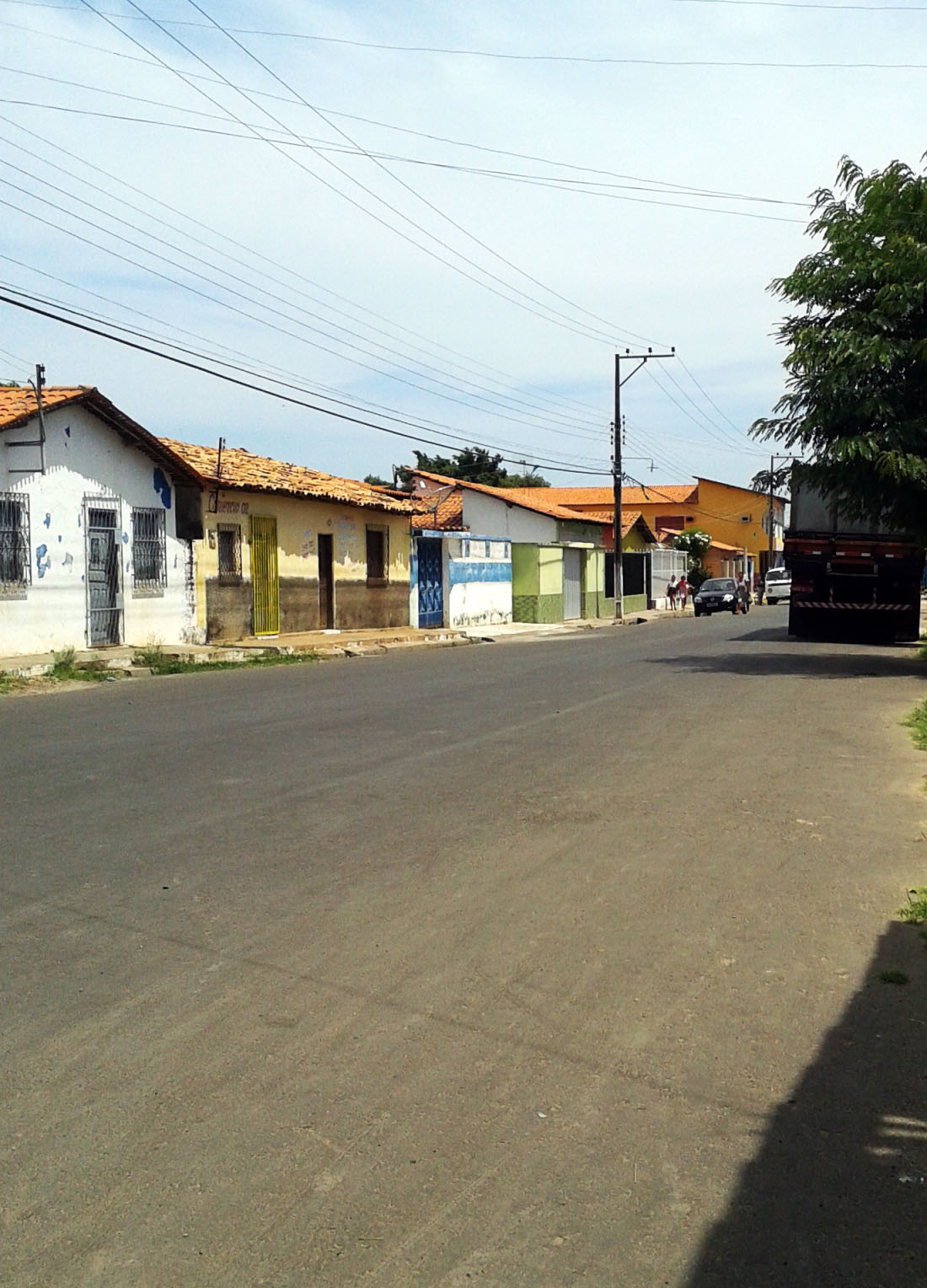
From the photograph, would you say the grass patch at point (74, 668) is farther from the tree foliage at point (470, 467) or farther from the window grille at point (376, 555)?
the tree foliage at point (470, 467)

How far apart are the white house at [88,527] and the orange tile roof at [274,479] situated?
106 centimetres

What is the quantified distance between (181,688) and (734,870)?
11905 mm

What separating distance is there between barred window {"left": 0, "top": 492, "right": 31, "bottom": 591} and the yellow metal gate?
275 inches

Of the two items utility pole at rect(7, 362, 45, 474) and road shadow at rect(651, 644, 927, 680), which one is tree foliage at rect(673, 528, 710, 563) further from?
utility pole at rect(7, 362, 45, 474)

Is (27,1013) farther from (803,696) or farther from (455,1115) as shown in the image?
(803,696)

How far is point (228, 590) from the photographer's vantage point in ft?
85.9

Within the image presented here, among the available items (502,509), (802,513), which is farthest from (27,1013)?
(502,509)

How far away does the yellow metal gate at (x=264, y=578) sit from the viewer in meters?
27.1

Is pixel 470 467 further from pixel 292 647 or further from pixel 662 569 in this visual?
pixel 292 647

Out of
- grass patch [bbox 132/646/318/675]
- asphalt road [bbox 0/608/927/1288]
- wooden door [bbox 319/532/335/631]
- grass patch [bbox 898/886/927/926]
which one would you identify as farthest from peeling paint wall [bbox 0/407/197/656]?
grass patch [bbox 898/886/927/926]

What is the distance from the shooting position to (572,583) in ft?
159

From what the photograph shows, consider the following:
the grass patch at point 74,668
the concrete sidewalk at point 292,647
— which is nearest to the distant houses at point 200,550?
the concrete sidewalk at point 292,647

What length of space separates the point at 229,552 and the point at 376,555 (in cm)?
705

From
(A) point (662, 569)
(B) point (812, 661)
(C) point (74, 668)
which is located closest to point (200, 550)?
(C) point (74, 668)
